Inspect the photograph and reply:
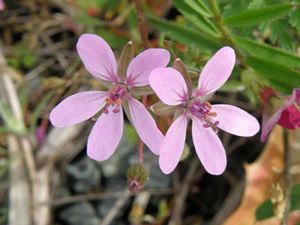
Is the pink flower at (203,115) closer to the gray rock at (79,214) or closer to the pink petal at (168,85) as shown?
the pink petal at (168,85)

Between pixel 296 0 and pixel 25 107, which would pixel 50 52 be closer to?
pixel 25 107

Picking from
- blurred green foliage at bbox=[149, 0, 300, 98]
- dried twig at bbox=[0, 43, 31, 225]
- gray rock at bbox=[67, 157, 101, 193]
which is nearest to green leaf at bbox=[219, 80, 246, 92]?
blurred green foliage at bbox=[149, 0, 300, 98]

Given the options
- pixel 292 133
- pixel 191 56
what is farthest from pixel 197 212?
pixel 191 56

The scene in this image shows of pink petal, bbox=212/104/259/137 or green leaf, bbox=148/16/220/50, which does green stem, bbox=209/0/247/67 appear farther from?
pink petal, bbox=212/104/259/137

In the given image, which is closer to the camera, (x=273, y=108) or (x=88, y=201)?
(x=273, y=108)

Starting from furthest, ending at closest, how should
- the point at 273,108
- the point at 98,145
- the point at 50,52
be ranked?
the point at 50,52 < the point at 273,108 < the point at 98,145

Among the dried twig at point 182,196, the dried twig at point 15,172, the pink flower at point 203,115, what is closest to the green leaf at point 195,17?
the pink flower at point 203,115

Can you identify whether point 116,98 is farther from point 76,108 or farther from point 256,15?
point 256,15
